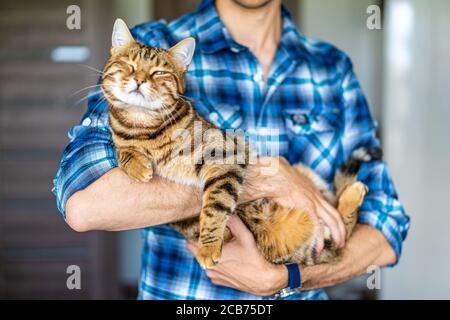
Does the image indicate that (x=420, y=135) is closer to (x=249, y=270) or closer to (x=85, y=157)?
(x=249, y=270)

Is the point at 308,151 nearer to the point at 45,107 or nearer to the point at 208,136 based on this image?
the point at 208,136

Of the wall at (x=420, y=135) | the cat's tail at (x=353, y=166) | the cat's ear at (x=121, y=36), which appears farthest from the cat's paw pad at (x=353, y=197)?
the wall at (x=420, y=135)

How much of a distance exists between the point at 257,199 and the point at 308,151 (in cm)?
21

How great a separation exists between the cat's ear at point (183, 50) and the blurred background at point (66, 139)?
90 cm

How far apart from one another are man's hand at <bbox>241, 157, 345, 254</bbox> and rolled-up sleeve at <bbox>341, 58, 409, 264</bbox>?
0.11m

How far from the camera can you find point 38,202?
1987mm

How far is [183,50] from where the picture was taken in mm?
1023

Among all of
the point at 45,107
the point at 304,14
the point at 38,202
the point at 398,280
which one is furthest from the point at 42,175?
the point at 398,280

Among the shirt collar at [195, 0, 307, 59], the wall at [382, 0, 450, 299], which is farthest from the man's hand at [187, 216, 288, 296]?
the wall at [382, 0, 450, 299]

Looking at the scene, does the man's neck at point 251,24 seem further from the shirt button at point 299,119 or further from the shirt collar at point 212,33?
the shirt button at point 299,119

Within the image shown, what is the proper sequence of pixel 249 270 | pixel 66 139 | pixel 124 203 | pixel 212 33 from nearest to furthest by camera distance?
pixel 124 203 < pixel 249 270 < pixel 212 33 < pixel 66 139

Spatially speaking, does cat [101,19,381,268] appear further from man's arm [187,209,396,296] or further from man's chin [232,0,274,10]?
man's chin [232,0,274,10]

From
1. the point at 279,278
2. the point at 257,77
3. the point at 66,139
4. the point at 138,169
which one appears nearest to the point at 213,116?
the point at 257,77

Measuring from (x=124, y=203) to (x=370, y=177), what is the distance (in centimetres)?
59
